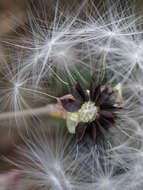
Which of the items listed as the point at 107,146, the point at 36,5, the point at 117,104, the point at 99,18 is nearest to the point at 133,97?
the point at 117,104

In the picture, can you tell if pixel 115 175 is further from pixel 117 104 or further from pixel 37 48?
pixel 37 48

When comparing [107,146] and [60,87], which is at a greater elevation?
[60,87]

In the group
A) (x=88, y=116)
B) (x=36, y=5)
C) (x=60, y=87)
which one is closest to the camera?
(x=88, y=116)

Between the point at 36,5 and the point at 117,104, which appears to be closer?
the point at 117,104

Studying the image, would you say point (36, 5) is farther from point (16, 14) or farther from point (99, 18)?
point (99, 18)

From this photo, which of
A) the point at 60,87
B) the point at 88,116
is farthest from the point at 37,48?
the point at 88,116

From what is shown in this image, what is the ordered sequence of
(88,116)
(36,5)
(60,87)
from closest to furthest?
(88,116)
(60,87)
(36,5)

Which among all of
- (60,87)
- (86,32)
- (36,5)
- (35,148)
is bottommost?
(35,148)
